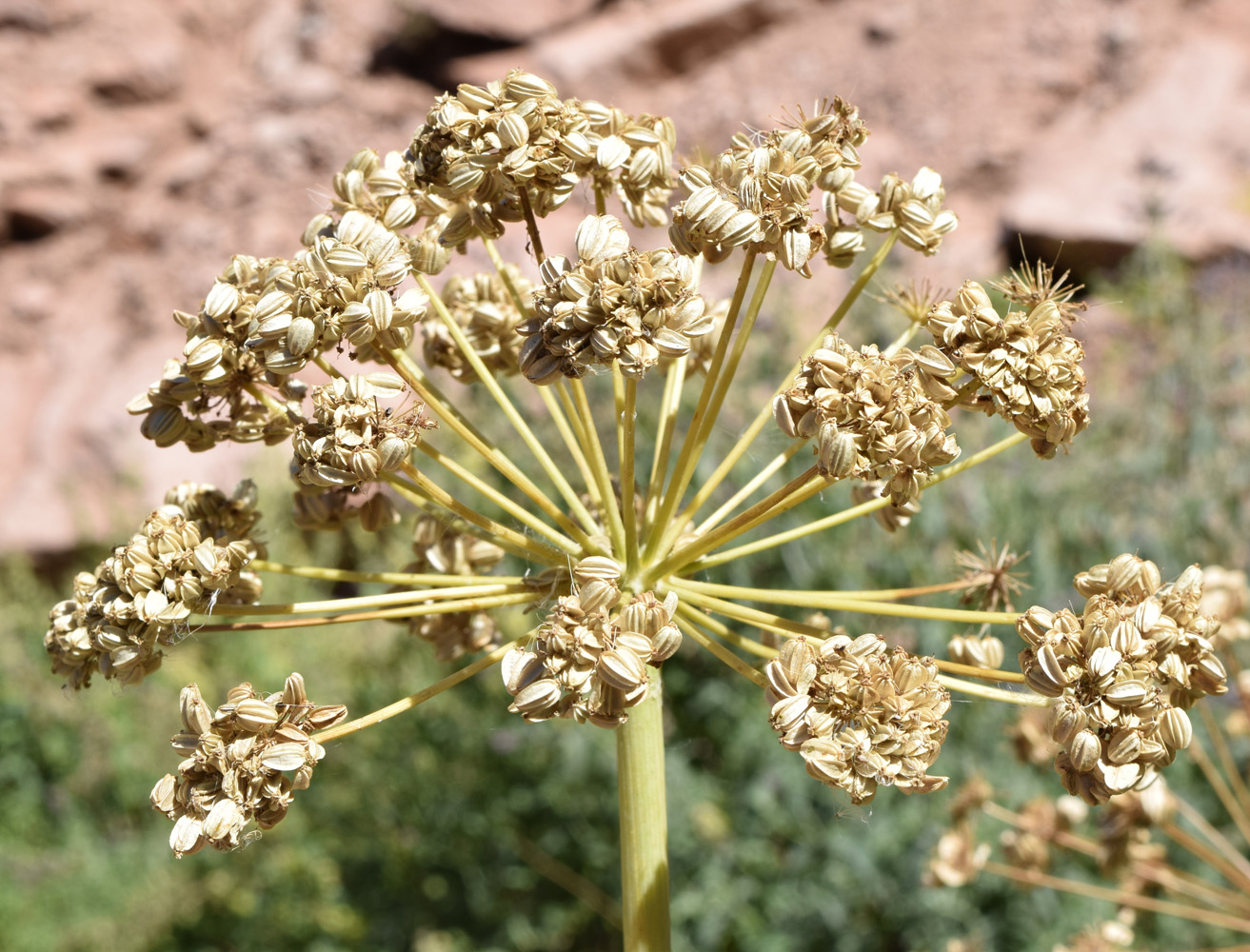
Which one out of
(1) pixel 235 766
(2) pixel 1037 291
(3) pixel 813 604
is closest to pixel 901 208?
(2) pixel 1037 291

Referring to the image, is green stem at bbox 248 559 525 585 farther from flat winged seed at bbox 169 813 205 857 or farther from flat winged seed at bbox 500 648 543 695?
flat winged seed at bbox 169 813 205 857

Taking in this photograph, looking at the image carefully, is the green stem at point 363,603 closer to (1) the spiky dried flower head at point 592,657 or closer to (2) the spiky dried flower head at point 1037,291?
(1) the spiky dried flower head at point 592,657

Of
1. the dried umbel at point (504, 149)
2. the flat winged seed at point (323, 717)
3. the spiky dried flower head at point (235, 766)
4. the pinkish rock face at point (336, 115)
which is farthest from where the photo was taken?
the pinkish rock face at point (336, 115)

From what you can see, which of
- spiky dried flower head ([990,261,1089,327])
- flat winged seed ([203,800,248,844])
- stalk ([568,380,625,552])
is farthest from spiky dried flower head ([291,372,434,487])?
spiky dried flower head ([990,261,1089,327])

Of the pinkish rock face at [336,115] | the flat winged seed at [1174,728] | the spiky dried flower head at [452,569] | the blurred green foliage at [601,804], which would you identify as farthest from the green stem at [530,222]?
the pinkish rock face at [336,115]

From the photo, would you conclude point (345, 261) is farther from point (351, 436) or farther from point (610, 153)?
point (610, 153)

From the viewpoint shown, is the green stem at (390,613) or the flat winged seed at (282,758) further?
the green stem at (390,613)

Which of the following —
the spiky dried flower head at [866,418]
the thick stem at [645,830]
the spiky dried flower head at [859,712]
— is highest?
the spiky dried flower head at [866,418]
